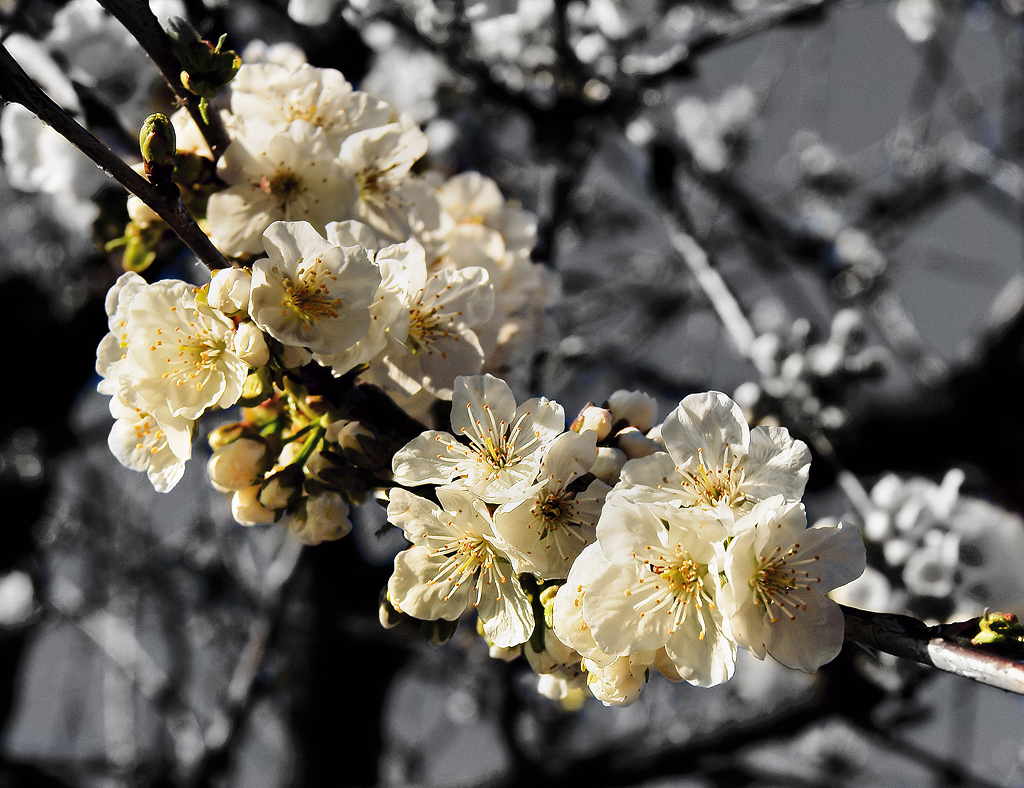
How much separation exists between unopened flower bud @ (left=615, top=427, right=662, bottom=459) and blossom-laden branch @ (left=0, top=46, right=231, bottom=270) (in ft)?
2.16

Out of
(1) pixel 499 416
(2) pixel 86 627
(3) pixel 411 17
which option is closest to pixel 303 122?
A: (1) pixel 499 416

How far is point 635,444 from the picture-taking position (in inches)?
41.4

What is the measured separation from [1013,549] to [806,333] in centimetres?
94

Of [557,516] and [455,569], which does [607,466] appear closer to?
[557,516]

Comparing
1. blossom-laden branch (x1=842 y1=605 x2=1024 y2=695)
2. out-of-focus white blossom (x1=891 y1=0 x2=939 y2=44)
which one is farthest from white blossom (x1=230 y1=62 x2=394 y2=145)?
out-of-focus white blossom (x1=891 y1=0 x2=939 y2=44)

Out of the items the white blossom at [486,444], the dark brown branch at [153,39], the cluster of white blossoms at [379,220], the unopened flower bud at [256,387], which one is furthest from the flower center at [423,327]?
the dark brown branch at [153,39]

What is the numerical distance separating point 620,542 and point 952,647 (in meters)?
0.39

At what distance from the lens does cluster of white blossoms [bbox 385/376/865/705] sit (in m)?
0.89

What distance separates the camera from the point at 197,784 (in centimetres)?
294

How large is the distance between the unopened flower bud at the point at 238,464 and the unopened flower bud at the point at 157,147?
0.39 metres

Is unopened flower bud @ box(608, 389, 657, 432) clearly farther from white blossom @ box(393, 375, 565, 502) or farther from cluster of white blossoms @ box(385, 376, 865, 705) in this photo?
white blossom @ box(393, 375, 565, 502)

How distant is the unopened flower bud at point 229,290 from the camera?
97 centimetres

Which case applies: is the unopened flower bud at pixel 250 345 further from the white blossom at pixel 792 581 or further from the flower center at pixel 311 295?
the white blossom at pixel 792 581

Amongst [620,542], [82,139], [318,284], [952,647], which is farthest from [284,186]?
[952,647]
